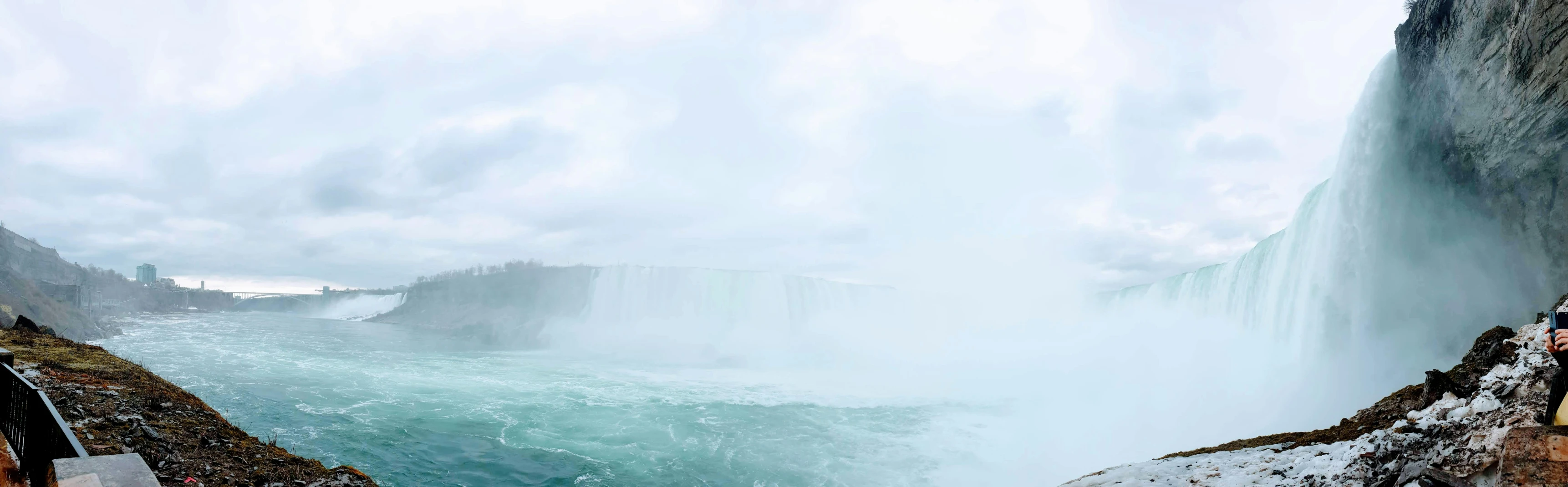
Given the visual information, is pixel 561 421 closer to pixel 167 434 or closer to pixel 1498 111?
pixel 167 434

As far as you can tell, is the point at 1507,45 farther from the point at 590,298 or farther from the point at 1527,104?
the point at 590,298

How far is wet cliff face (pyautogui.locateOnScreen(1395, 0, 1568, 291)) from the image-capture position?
9.61 m

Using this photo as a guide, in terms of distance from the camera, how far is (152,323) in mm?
62500

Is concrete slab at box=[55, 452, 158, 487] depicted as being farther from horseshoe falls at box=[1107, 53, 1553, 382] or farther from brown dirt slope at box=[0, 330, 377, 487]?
horseshoe falls at box=[1107, 53, 1553, 382]

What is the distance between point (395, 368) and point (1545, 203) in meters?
36.0

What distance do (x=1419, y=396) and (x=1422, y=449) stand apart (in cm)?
214

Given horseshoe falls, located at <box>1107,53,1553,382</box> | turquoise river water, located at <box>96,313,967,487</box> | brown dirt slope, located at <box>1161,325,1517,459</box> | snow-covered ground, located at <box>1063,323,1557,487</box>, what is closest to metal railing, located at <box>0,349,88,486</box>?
turquoise river water, located at <box>96,313,967,487</box>

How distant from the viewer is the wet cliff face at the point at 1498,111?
9.61 meters

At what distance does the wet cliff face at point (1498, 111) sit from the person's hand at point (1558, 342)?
10.2 metres

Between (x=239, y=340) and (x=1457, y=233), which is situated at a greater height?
(x=1457, y=233)

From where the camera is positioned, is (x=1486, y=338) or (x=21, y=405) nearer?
(x=21, y=405)

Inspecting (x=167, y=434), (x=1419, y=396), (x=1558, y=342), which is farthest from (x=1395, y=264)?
(x=167, y=434)

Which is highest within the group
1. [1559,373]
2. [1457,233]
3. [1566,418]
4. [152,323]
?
[1457,233]

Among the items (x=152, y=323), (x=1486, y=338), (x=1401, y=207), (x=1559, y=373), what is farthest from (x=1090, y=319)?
(x=152, y=323)
